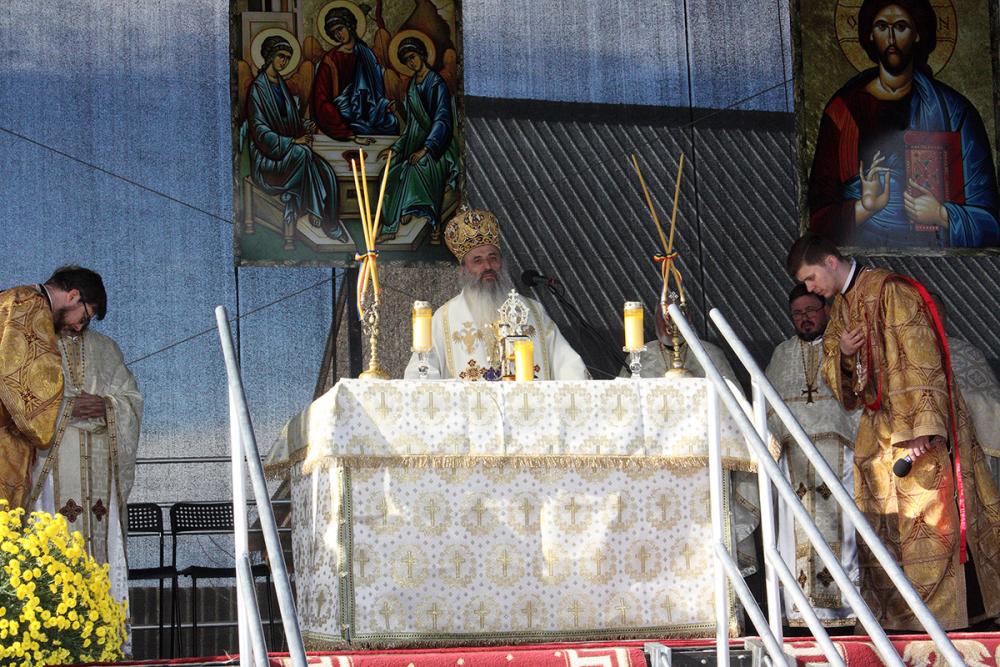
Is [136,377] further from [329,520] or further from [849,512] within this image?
[849,512]

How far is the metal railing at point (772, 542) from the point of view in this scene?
391 centimetres

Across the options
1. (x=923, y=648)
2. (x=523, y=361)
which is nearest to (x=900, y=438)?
(x=923, y=648)

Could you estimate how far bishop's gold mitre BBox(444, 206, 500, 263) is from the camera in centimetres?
715

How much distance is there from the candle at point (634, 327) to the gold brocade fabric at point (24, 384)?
2.55 meters

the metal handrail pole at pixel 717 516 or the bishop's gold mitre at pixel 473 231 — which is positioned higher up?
the bishop's gold mitre at pixel 473 231

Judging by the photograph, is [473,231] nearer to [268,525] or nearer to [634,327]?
[634,327]

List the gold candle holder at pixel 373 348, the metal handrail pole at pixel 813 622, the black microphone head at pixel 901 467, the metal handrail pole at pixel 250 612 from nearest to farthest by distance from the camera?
1. the metal handrail pole at pixel 250 612
2. the metal handrail pole at pixel 813 622
3. the gold candle holder at pixel 373 348
4. the black microphone head at pixel 901 467

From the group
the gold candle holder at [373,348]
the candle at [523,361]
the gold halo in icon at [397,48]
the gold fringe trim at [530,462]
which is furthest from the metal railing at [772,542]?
the gold halo in icon at [397,48]

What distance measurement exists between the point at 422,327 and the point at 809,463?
294 cm

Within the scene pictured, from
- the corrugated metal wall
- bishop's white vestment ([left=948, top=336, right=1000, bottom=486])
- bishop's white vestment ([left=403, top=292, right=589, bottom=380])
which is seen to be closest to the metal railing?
bishop's white vestment ([left=403, top=292, right=589, bottom=380])

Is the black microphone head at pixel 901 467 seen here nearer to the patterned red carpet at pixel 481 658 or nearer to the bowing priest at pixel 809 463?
the bowing priest at pixel 809 463

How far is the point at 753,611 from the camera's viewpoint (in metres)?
4.38

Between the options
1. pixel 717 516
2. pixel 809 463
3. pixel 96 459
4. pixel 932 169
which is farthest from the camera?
pixel 932 169

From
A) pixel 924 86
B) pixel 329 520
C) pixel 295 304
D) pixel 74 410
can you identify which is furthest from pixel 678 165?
pixel 329 520
